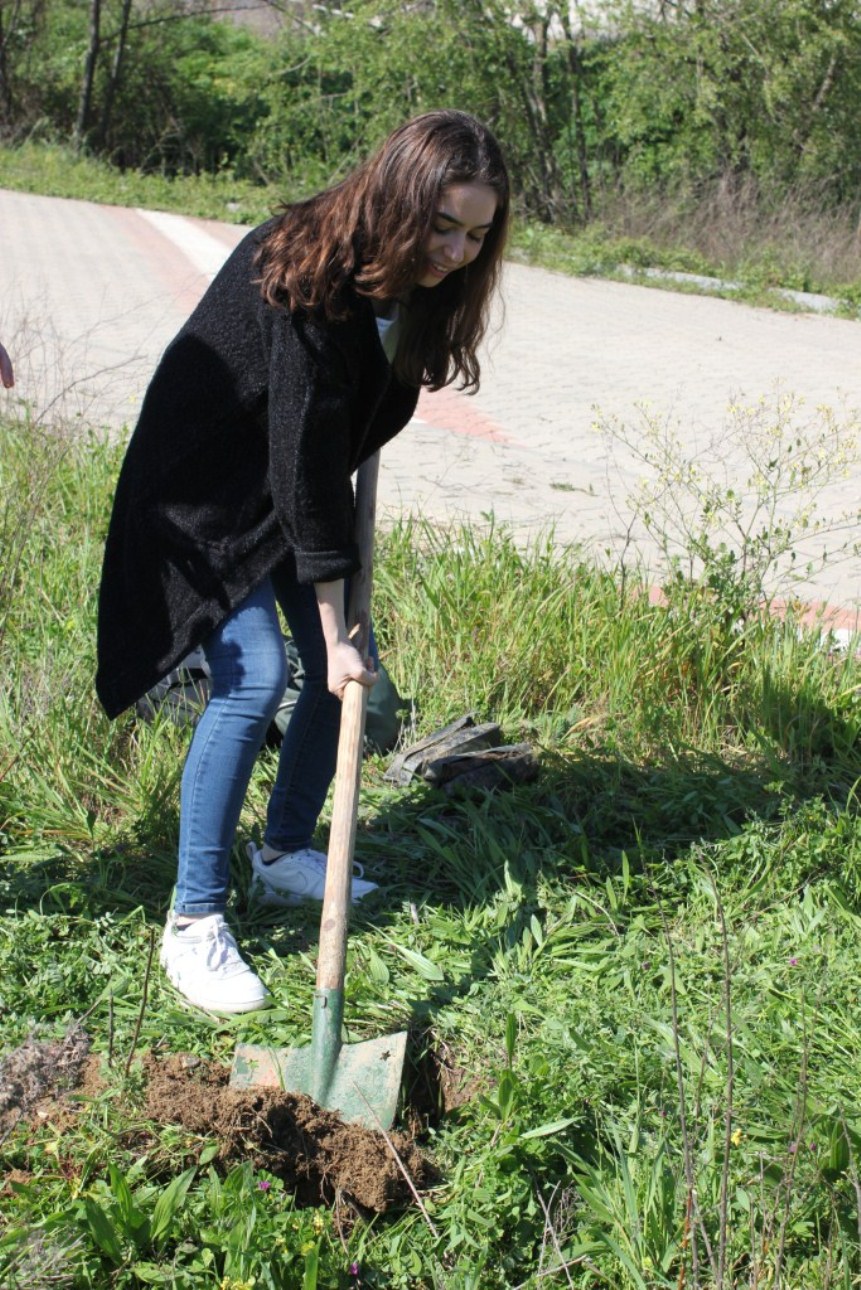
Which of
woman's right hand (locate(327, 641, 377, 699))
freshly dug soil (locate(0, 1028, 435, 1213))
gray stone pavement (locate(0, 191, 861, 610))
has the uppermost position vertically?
woman's right hand (locate(327, 641, 377, 699))

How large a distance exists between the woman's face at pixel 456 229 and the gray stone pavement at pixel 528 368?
60.1 inches

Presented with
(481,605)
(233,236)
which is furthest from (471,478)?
(233,236)

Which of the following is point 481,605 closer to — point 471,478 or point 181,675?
point 181,675

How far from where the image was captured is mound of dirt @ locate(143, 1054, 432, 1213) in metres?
2.41

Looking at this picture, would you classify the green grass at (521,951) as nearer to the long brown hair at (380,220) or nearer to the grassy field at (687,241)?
the long brown hair at (380,220)

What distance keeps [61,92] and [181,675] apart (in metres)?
23.2

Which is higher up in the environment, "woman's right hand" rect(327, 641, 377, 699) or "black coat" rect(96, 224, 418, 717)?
"black coat" rect(96, 224, 418, 717)

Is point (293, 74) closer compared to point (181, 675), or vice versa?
point (181, 675)

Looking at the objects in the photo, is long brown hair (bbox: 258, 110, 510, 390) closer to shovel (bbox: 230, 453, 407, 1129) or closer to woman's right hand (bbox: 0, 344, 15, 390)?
woman's right hand (bbox: 0, 344, 15, 390)

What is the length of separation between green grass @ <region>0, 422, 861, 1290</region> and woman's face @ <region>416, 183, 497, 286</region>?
1.38 meters

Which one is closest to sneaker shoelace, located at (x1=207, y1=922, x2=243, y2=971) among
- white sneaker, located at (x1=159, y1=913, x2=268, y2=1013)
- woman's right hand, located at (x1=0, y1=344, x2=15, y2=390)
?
white sneaker, located at (x1=159, y1=913, x2=268, y2=1013)

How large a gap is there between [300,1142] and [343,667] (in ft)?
2.93

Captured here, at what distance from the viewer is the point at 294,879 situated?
10.5ft

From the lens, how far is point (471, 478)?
6711mm
